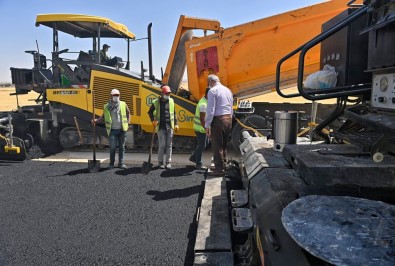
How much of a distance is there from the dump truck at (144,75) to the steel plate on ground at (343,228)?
18.0 feet

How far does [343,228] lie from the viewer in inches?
60.7

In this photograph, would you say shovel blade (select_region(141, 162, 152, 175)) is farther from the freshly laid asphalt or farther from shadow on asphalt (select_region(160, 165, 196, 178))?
shadow on asphalt (select_region(160, 165, 196, 178))

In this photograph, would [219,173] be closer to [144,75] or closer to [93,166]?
[93,166]

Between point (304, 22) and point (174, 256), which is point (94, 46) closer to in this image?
point (304, 22)

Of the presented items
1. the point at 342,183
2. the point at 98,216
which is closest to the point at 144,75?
the point at 98,216

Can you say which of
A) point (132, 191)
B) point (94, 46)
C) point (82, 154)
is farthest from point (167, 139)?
point (94, 46)

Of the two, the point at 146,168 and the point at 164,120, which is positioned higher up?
the point at 164,120

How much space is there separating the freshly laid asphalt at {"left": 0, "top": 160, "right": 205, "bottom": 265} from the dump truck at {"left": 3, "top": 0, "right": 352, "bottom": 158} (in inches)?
68.6

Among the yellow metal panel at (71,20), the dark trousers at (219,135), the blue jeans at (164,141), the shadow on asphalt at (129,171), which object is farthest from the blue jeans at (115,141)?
the yellow metal panel at (71,20)

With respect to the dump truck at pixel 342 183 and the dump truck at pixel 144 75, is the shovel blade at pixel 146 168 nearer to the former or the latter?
the dump truck at pixel 144 75

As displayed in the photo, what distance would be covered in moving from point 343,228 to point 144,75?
7.21m

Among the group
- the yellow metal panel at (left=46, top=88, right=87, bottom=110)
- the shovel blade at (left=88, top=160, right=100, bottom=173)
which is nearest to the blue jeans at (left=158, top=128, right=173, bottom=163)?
the shovel blade at (left=88, top=160, right=100, bottom=173)

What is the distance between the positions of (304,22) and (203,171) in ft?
11.9

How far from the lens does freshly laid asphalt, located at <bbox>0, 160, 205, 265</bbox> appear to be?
3340 millimetres
